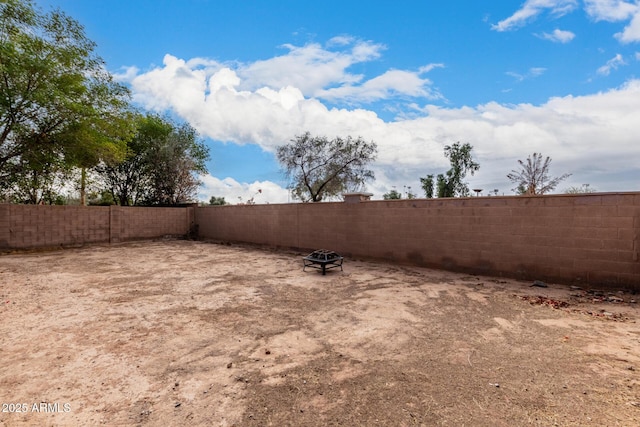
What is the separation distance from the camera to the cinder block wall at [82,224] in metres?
9.69

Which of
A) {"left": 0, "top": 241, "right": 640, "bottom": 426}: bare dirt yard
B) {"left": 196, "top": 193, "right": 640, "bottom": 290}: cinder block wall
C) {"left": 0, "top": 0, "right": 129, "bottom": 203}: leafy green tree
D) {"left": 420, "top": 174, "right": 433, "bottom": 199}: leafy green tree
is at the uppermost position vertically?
{"left": 0, "top": 0, "right": 129, "bottom": 203}: leafy green tree

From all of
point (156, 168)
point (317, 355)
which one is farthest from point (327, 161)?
point (317, 355)

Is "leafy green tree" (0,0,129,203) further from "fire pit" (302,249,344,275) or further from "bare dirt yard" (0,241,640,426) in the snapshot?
"fire pit" (302,249,344,275)

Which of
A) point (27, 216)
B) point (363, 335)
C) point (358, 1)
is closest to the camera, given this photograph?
point (363, 335)

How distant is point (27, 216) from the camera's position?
391 inches

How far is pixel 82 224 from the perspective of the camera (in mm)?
11336

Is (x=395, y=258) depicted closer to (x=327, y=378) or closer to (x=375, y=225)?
(x=375, y=225)

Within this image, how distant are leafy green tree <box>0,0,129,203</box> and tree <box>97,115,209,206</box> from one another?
10.9 ft

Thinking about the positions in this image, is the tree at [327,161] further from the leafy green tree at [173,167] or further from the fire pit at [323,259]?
the fire pit at [323,259]

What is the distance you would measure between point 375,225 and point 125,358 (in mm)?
6453

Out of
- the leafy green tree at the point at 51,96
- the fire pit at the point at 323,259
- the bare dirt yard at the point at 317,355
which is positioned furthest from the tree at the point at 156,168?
the fire pit at the point at 323,259

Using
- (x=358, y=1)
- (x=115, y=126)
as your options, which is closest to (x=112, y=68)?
(x=115, y=126)

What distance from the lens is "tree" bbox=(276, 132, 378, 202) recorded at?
16953 millimetres

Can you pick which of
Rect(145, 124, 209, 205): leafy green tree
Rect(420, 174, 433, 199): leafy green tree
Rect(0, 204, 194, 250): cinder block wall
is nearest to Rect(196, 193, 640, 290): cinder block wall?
Rect(0, 204, 194, 250): cinder block wall
